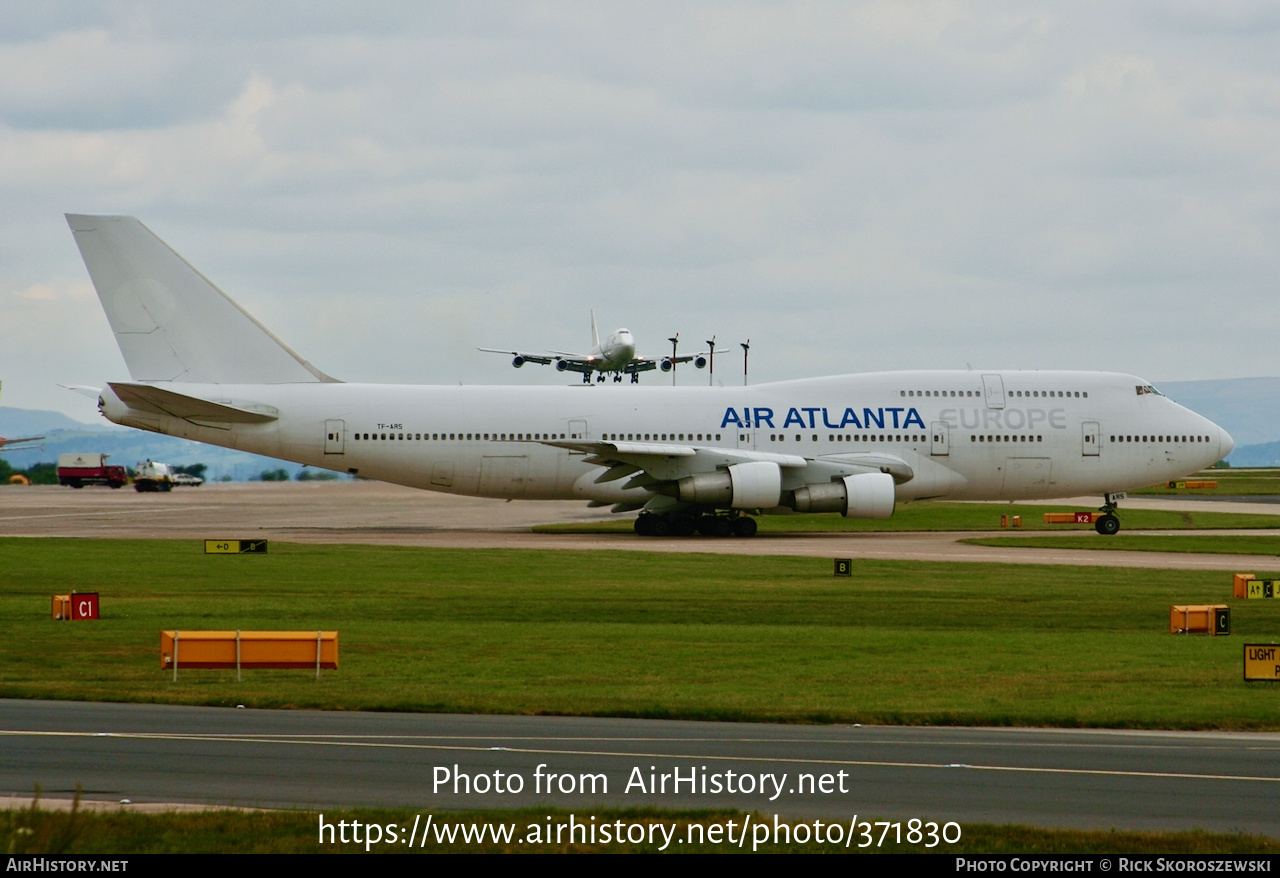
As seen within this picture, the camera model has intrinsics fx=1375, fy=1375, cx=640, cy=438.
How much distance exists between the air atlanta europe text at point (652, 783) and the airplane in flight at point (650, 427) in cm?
2842

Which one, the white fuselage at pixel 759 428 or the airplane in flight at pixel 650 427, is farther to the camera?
the white fuselage at pixel 759 428

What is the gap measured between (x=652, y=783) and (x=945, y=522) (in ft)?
132

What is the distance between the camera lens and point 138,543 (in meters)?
37.9

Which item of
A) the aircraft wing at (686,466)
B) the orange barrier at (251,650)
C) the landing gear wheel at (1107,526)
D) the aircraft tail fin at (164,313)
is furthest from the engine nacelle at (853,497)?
the orange barrier at (251,650)

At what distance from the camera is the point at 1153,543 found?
39312 mm

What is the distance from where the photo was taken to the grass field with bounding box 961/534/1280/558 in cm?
3759

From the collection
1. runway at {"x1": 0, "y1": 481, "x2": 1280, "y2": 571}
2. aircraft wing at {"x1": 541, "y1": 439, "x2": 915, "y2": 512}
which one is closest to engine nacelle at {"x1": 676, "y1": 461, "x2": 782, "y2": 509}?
aircraft wing at {"x1": 541, "y1": 439, "x2": 915, "y2": 512}

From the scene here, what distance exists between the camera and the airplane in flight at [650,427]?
41.2 metres

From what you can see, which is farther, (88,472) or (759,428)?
(88,472)

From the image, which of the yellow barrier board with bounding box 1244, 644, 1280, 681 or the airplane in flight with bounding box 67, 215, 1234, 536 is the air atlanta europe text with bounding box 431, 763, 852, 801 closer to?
the yellow barrier board with bounding box 1244, 644, 1280, 681

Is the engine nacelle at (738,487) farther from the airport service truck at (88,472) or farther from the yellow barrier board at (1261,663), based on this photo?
the airport service truck at (88,472)

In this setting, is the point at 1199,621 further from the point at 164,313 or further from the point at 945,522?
the point at 164,313

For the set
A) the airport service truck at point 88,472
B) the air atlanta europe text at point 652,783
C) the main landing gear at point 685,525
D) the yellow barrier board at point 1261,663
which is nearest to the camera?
→ the air atlanta europe text at point 652,783

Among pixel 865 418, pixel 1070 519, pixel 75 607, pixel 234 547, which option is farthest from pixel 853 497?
pixel 75 607
